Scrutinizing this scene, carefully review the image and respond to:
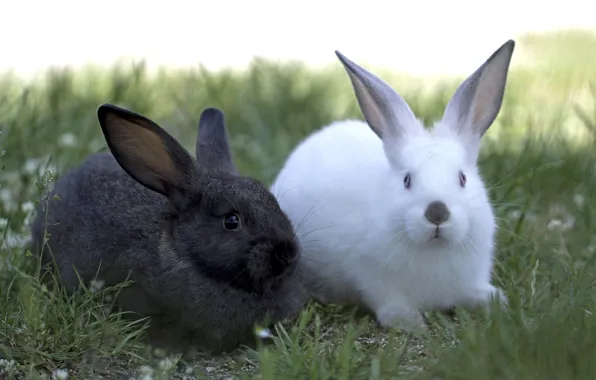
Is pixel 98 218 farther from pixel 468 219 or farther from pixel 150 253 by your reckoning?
pixel 468 219

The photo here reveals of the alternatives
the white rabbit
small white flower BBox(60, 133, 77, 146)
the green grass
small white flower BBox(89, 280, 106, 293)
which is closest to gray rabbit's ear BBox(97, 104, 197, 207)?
the green grass

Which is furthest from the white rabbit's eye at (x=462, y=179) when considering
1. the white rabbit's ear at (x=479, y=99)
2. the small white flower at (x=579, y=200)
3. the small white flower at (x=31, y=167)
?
the small white flower at (x=31, y=167)

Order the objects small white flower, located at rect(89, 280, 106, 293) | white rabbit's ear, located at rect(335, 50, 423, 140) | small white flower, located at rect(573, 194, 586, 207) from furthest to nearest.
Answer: small white flower, located at rect(573, 194, 586, 207) → white rabbit's ear, located at rect(335, 50, 423, 140) → small white flower, located at rect(89, 280, 106, 293)

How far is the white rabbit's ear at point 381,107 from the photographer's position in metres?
4.98

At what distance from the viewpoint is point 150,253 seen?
487 cm

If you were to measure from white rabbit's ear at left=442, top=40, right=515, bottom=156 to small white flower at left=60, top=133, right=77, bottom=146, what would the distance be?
2.77 meters

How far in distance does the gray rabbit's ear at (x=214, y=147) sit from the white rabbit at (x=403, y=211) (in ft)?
1.39

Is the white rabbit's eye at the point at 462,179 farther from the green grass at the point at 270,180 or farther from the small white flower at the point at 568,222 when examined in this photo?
the small white flower at the point at 568,222

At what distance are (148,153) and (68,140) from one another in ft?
6.61

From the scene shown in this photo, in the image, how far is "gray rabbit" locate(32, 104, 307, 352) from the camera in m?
4.70

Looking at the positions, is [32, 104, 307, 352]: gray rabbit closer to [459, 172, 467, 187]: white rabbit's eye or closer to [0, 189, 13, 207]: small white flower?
[459, 172, 467, 187]: white rabbit's eye

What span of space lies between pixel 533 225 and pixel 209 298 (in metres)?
2.08

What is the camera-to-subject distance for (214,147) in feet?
17.5

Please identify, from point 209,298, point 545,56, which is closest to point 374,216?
point 209,298
